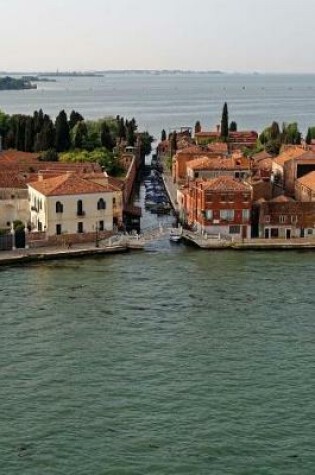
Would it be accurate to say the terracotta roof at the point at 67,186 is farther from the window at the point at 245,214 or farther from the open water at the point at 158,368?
the window at the point at 245,214

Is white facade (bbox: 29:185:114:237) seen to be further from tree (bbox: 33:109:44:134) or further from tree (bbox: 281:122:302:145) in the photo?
tree (bbox: 281:122:302:145)

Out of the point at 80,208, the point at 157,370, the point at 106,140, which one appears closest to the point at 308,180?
the point at 80,208

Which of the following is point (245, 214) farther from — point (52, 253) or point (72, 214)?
point (52, 253)

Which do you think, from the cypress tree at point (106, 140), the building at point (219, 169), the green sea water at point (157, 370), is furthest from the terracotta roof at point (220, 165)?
the cypress tree at point (106, 140)

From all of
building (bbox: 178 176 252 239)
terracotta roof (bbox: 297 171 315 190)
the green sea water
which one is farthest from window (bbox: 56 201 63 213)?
terracotta roof (bbox: 297 171 315 190)

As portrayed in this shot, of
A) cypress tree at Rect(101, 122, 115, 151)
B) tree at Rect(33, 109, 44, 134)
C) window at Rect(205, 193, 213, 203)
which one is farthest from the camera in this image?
cypress tree at Rect(101, 122, 115, 151)

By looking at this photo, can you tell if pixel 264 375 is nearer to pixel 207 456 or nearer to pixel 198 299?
pixel 207 456

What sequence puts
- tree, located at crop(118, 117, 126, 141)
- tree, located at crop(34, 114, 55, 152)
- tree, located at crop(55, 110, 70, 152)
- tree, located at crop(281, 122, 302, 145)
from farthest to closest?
tree, located at crop(118, 117, 126, 141)
tree, located at crop(281, 122, 302, 145)
tree, located at crop(55, 110, 70, 152)
tree, located at crop(34, 114, 55, 152)
